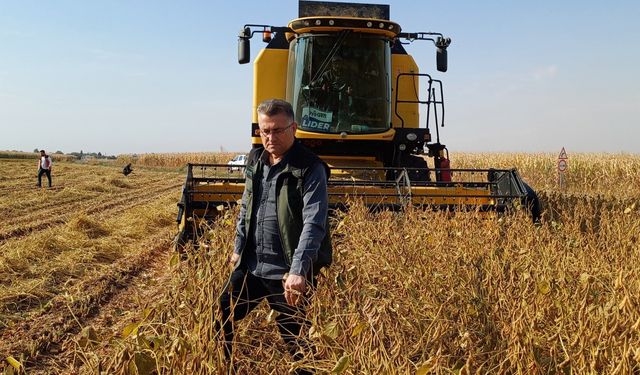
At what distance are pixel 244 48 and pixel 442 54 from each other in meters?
2.53

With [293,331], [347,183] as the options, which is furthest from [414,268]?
[347,183]

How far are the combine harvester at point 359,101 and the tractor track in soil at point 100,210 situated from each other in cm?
384

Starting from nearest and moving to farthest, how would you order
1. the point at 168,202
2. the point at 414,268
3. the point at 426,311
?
the point at 426,311 → the point at 414,268 → the point at 168,202

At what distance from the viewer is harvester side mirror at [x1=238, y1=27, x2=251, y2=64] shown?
7.13 metres

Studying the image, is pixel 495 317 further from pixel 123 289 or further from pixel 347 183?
pixel 123 289

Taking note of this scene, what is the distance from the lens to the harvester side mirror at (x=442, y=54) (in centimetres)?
727

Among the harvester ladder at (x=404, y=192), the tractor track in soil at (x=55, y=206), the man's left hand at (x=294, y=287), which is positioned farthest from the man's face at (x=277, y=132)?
the tractor track in soil at (x=55, y=206)

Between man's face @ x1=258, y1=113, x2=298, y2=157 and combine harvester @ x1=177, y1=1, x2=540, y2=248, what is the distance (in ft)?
10.6

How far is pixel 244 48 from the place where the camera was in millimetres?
7188

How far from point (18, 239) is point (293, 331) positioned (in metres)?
6.70

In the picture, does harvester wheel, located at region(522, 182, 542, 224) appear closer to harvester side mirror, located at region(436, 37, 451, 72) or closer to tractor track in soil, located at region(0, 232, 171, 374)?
harvester side mirror, located at region(436, 37, 451, 72)

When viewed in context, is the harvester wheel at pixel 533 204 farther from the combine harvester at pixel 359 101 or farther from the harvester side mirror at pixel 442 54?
the harvester side mirror at pixel 442 54

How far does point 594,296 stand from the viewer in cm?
277

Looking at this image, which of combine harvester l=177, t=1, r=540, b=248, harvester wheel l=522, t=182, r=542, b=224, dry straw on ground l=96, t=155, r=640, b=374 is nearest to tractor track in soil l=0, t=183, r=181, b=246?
combine harvester l=177, t=1, r=540, b=248
